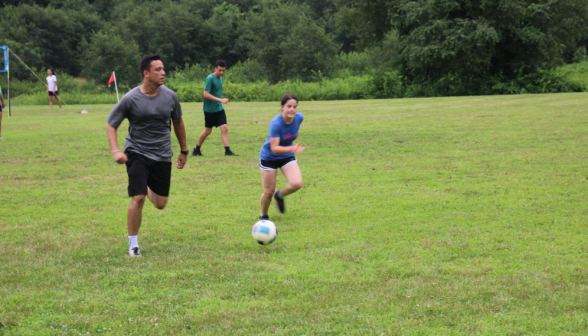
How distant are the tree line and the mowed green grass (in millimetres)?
28025

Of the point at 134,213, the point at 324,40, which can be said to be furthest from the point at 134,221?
the point at 324,40

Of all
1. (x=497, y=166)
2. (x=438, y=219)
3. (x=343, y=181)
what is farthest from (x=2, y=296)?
(x=497, y=166)

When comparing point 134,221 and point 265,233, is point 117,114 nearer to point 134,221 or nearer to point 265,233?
point 134,221

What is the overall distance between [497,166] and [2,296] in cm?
837

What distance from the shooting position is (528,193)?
802 centimetres

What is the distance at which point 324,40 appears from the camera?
199 ft

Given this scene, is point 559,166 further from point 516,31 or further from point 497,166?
point 516,31

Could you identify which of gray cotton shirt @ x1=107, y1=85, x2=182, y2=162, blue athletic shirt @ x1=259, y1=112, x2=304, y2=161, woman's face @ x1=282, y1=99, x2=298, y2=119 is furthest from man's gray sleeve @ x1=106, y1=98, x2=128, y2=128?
woman's face @ x1=282, y1=99, x2=298, y2=119

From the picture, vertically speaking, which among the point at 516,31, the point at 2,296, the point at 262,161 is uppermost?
the point at 516,31

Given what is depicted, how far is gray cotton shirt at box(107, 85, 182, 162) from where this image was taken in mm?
5590

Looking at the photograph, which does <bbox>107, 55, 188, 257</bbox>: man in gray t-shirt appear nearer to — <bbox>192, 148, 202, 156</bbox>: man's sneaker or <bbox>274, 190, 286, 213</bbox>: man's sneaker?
<bbox>274, 190, 286, 213</bbox>: man's sneaker

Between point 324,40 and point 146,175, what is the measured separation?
56957 millimetres

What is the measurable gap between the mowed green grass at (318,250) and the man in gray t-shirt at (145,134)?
601mm

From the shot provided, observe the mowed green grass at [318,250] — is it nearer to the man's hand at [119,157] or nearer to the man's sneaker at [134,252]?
the man's sneaker at [134,252]
